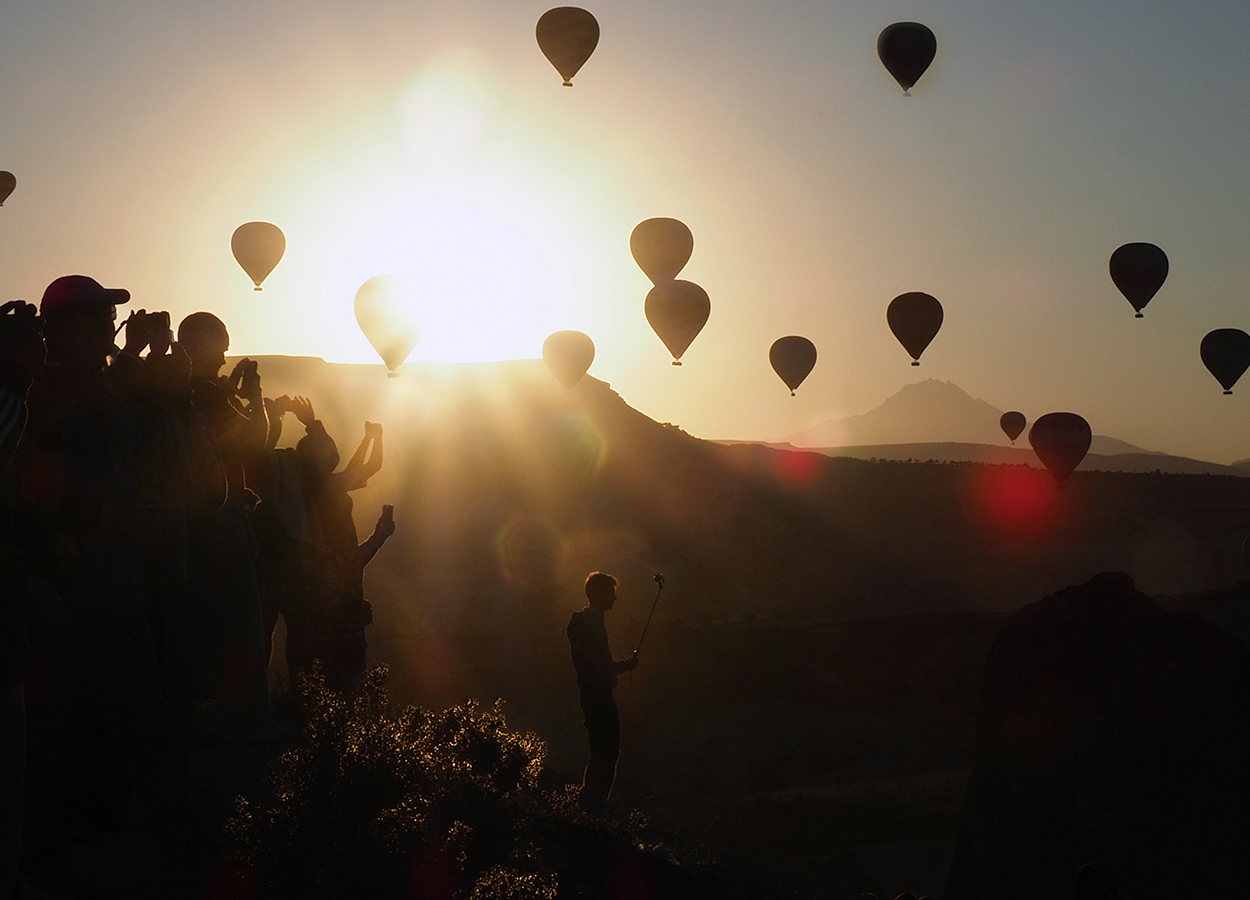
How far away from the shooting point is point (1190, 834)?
7.40 m

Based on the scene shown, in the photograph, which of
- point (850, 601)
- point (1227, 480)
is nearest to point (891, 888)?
point (850, 601)

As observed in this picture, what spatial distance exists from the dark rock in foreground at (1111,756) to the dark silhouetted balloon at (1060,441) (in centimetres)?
4203

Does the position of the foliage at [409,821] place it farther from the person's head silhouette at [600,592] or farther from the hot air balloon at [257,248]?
the hot air balloon at [257,248]

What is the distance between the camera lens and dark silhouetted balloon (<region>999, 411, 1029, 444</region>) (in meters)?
97.0

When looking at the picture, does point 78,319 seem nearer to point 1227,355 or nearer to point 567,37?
point 567,37

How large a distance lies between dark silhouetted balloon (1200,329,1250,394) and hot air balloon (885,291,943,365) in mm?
15509

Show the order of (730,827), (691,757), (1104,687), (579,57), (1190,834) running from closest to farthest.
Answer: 1. (1190,834)
2. (1104,687)
3. (730,827)
4. (691,757)
5. (579,57)

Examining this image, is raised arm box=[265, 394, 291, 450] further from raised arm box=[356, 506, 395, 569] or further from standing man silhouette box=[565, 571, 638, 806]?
standing man silhouette box=[565, 571, 638, 806]

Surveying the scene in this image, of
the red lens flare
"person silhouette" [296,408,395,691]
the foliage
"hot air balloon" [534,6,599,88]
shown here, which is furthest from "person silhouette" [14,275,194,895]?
the red lens flare

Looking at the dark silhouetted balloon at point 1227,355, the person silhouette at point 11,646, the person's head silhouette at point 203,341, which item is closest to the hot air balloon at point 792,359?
the dark silhouetted balloon at point 1227,355

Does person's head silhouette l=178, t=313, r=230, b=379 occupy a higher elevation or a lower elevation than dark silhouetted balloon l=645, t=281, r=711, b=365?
lower

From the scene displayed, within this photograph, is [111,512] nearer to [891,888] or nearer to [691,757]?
[891,888]

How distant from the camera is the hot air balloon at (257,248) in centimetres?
3194

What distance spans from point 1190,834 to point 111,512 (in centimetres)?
642
